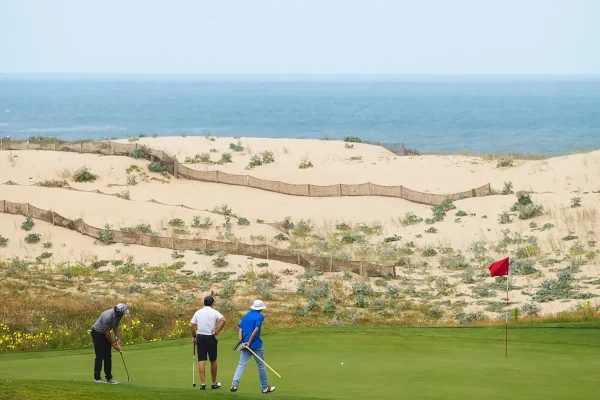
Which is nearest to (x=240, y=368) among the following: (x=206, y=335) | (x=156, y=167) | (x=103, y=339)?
(x=206, y=335)

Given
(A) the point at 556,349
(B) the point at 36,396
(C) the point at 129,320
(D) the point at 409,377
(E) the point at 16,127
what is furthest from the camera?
(E) the point at 16,127

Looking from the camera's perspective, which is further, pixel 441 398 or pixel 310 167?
pixel 310 167

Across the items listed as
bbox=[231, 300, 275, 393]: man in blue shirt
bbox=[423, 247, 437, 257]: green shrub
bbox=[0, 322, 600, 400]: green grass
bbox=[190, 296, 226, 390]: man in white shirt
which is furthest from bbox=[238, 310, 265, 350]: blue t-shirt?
bbox=[423, 247, 437, 257]: green shrub

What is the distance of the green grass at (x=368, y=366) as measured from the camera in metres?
16.4

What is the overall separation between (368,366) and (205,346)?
3095 millimetres

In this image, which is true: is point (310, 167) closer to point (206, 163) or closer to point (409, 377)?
point (206, 163)

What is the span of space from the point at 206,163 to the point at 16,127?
4171 inches

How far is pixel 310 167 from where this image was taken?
67.6 m

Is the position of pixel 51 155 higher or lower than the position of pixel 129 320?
higher

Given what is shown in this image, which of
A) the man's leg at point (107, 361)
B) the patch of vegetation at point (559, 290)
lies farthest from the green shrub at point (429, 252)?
the man's leg at point (107, 361)

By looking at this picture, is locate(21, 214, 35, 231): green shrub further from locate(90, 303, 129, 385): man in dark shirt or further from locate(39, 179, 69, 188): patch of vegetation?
locate(90, 303, 129, 385): man in dark shirt

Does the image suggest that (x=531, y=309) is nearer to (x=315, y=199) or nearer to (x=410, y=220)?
(x=410, y=220)

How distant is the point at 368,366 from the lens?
1875cm

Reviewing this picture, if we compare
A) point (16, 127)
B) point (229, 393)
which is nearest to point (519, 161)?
point (229, 393)
